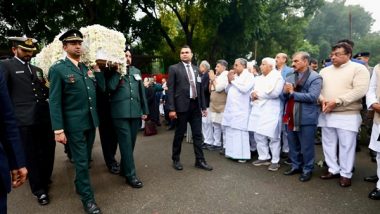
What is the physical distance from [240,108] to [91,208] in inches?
128

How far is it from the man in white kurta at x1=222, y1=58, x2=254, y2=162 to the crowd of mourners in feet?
0.06

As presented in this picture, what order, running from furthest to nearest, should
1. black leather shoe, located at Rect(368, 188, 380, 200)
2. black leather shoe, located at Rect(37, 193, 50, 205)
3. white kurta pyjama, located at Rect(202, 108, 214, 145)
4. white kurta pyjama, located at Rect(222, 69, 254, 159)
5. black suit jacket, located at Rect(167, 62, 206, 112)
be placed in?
white kurta pyjama, located at Rect(202, 108, 214, 145), white kurta pyjama, located at Rect(222, 69, 254, 159), black suit jacket, located at Rect(167, 62, 206, 112), black leather shoe, located at Rect(37, 193, 50, 205), black leather shoe, located at Rect(368, 188, 380, 200)

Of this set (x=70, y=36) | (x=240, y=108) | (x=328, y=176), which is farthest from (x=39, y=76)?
(x=328, y=176)

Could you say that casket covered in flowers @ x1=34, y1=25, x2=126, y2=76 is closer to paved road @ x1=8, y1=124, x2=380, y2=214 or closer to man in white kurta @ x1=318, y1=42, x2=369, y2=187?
paved road @ x1=8, y1=124, x2=380, y2=214

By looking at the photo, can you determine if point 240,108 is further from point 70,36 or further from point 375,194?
point 70,36

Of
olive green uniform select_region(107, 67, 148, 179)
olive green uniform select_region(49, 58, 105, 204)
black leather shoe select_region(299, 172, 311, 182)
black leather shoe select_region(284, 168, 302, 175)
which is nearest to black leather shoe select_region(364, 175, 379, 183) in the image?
black leather shoe select_region(299, 172, 311, 182)

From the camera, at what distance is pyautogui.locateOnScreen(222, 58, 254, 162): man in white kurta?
224 inches

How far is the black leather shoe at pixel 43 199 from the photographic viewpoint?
4008mm

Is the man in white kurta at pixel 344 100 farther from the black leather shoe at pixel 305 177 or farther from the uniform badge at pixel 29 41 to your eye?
the uniform badge at pixel 29 41

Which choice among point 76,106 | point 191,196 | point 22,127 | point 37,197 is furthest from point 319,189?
point 22,127

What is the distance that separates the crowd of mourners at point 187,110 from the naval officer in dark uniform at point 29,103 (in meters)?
0.01

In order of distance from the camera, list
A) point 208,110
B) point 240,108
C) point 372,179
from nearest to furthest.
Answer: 1. point 372,179
2. point 240,108
3. point 208,110

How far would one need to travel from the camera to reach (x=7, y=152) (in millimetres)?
2162

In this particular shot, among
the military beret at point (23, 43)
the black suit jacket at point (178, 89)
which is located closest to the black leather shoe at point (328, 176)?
the black suit jacket at point (178, 89)
